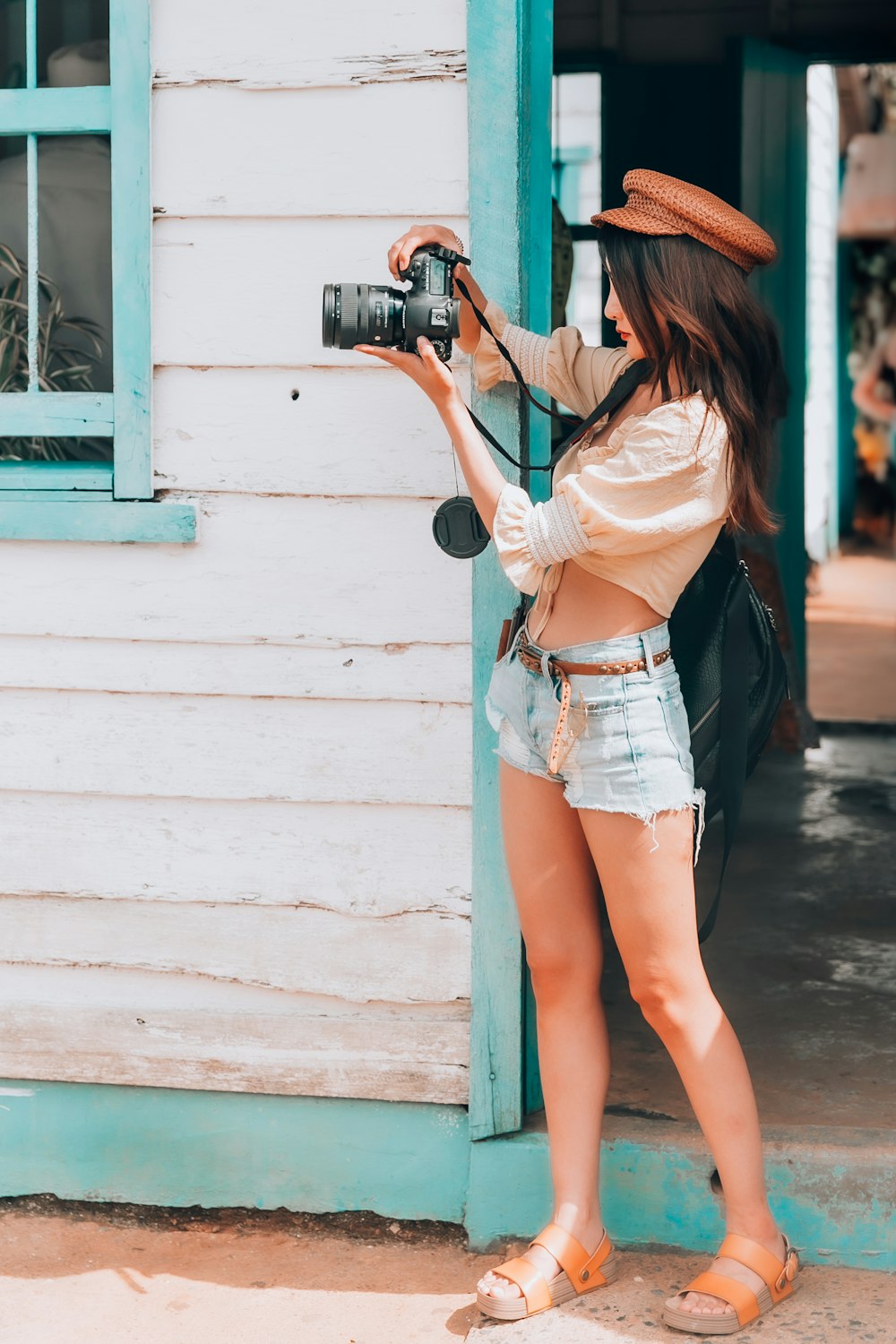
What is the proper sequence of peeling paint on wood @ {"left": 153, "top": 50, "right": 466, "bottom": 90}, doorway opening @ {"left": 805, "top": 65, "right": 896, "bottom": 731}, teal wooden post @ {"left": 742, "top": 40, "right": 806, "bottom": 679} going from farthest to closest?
1. doorway opening @ {"left": 805, "top": 65, "right": 896, "bottom": 731}
2. teal wooden post @ {"left": 742, "top": 40, "right": 806, "bottom": 679}
3. peeling paint on wood @ {"left": 153, "top": 50, "right": 466, "bottom": 90}

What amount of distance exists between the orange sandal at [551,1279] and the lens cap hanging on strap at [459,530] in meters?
1.13

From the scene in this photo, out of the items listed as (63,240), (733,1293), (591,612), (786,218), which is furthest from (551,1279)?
(786,218)

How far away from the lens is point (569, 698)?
7.55 ft

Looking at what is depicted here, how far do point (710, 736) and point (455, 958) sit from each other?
677 mm

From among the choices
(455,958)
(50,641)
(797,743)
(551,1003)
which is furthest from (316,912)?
(797,743)

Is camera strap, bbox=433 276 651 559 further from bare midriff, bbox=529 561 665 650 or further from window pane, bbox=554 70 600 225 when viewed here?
window pane, bbox=554 70 600 225

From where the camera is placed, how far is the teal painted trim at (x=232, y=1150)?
2842mm

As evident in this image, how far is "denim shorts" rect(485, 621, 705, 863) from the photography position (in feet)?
7.52

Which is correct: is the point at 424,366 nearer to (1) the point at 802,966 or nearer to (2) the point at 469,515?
(2) the point at 469,515

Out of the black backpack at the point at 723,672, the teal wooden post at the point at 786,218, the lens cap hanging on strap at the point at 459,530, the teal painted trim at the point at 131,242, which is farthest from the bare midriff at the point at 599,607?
the teal wooden post at the point at 786,218

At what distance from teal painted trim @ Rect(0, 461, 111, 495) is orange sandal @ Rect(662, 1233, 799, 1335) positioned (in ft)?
5.53

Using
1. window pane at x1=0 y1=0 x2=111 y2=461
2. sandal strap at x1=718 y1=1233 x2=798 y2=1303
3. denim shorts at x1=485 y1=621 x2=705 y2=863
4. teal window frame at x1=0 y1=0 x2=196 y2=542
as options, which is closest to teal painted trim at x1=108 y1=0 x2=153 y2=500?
teal window frame at x1=0 y1=0 x2=196 y2=542

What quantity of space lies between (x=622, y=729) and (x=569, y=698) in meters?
0.09

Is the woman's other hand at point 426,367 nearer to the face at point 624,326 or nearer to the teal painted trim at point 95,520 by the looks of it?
the face at point 624,326
